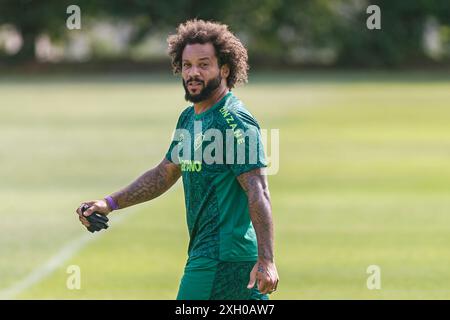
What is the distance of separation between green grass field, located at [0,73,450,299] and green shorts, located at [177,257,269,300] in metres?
4.20

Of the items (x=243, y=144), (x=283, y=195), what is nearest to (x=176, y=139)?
(x=243, y=144)

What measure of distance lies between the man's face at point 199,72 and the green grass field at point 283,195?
4.53 m

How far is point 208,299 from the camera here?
25.2ft

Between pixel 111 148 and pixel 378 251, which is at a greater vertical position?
pixel 111 148

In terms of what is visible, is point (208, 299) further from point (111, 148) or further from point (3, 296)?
point (111, 148)

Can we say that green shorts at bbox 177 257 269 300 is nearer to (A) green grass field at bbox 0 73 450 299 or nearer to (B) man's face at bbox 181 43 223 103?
(B) man's face at bbox 181 43 223 103

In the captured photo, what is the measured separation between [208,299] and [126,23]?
208 ft

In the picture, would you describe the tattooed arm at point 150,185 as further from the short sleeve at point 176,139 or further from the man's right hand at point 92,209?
the man's right hand at point 92,209

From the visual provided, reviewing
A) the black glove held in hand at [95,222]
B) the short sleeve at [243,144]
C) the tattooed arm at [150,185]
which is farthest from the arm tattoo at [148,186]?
the short sleeve at [243,144]

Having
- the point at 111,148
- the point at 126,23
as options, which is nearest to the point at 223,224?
the point at 111,148

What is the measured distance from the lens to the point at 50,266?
13.7 m

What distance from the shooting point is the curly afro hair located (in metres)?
7.74

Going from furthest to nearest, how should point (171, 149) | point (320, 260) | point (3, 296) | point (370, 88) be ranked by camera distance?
point (370, 88) → point (320, 260) → point (3, 296) → point (171, 149)

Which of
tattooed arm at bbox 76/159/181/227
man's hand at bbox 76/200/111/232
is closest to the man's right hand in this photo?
man's hand at bbox 76/200/111/232
